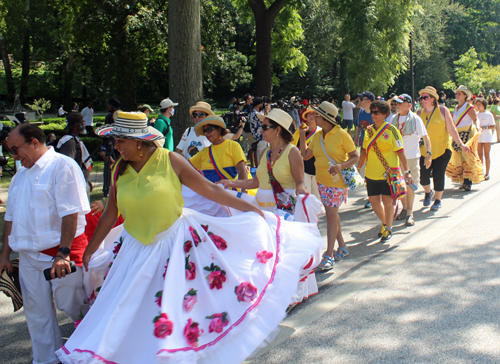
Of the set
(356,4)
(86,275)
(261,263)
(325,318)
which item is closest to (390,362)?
(325,318)

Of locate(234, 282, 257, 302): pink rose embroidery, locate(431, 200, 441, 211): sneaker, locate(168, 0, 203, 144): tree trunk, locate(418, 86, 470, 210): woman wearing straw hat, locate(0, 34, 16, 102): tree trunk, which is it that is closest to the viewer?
locate(234, 282, 257, 302): pink rose embroidery

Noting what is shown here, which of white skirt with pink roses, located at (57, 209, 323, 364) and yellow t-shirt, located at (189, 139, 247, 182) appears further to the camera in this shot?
yellow t-shirt, located at (189, 139, 247, 182)

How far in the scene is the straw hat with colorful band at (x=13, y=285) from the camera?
3.88 m

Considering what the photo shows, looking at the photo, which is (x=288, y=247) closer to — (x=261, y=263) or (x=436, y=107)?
(x=261, y=263)

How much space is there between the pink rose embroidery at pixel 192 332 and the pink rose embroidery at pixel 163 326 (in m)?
0.10

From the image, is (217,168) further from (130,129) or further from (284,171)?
(130,129)

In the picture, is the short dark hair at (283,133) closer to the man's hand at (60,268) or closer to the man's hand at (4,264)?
the man's hand at (60,268)

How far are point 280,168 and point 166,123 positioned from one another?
5251mm

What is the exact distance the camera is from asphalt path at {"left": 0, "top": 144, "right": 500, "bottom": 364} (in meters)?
3.89

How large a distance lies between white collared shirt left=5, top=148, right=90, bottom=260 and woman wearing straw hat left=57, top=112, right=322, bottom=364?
32 cm

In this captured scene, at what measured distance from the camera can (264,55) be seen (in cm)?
1773

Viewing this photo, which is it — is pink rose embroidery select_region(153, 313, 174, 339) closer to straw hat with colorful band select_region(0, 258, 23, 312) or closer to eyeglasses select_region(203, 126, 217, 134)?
straw hat with colorful band select_region(0, 258, 23, 312)

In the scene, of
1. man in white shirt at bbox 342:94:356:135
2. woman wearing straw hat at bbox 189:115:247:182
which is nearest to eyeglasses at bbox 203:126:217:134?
woman wearing straw hat at bbox 189:115:247:182

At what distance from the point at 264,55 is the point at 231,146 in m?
12.5
